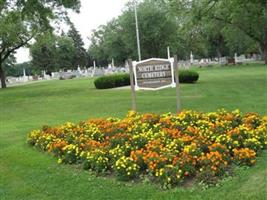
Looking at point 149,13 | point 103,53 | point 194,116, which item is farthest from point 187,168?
point 103,53

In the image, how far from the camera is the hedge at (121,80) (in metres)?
27.4

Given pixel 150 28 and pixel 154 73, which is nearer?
pixel 154 73

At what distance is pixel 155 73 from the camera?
11531 mm

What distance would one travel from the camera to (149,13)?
6081 centimetres

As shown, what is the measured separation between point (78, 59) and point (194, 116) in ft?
284

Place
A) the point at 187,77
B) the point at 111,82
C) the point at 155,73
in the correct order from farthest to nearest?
the point at 111,82
the point at 187,77
the point at 155,73

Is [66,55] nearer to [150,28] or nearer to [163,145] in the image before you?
[150,28]

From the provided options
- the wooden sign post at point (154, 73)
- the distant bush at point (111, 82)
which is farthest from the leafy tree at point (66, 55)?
the wooden sign post at point (154, 73)

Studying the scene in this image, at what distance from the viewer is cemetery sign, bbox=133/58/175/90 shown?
11.4m

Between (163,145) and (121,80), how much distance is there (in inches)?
838

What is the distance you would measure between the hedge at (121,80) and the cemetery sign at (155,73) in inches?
619

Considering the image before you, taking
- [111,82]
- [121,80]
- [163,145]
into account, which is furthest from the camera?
[121,80]

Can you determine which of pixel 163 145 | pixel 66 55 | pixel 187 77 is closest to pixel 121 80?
pixel 187 77

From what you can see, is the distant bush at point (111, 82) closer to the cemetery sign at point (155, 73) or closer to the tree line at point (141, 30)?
the tree line at point (141, 30)
